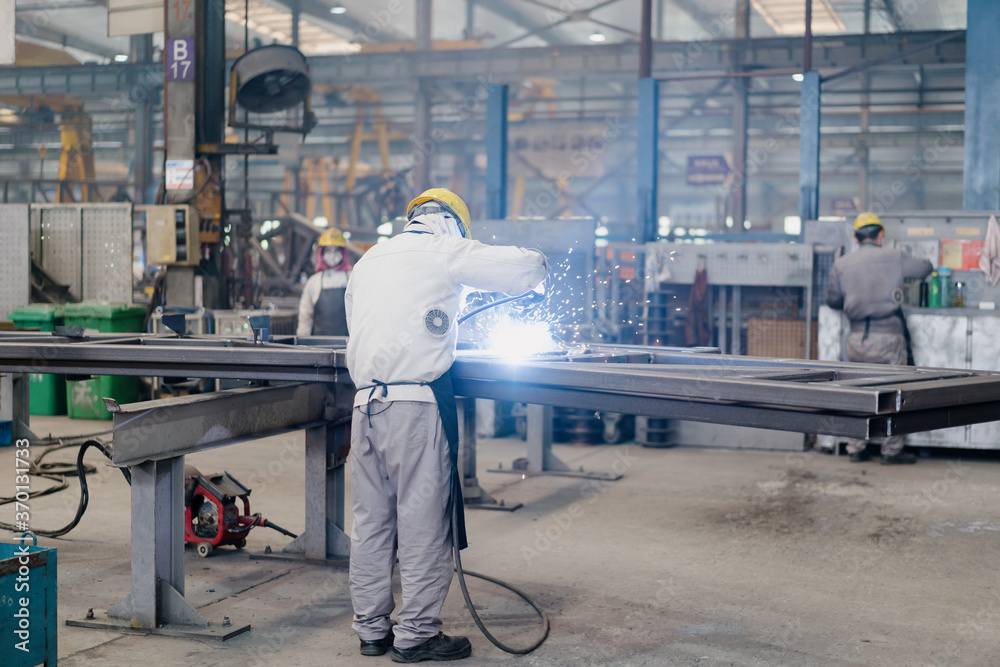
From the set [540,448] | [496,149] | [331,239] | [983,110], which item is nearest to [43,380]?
[331,239]

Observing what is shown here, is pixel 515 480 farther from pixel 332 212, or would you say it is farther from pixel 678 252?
pixel 332 212

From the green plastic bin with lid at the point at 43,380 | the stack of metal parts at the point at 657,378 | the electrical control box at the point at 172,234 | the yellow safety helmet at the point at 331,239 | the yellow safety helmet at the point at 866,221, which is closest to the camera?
the stack of metal parts at the point at 657,378

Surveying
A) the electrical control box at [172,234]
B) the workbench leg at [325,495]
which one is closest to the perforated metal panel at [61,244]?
the electrical control box at [172,234]

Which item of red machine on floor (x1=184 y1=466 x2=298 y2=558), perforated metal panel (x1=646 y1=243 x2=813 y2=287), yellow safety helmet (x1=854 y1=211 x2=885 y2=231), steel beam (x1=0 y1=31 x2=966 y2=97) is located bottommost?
red machine on floor (x1=184 y1=466 x2=298 y2=558)

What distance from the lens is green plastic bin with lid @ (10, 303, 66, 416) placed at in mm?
8344

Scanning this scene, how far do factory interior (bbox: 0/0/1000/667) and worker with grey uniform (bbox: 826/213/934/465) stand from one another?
0.02 metres

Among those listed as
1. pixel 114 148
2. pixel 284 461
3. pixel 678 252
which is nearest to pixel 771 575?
pixel 284 461

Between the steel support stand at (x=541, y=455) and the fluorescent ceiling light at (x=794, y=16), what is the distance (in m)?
11.8

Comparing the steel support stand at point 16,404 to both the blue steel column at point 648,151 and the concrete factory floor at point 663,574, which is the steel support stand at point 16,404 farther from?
the blue steel column at point 648,151

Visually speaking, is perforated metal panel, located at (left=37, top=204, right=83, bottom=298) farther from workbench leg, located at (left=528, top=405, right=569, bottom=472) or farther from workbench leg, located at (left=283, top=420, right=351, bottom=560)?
workbench leg, located at (left=283, top=420, right=351, bottom=560)

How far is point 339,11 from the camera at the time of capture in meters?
17.5

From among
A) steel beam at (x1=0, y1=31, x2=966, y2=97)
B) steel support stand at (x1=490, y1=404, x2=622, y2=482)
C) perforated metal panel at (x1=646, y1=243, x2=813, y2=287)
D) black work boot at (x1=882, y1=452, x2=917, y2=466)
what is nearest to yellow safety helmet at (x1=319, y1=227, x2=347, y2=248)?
steel support stand at (x1=490, y1=404, x2=622, y2=482)

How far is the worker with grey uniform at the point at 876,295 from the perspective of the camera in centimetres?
664

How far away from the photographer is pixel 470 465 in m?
5.37
